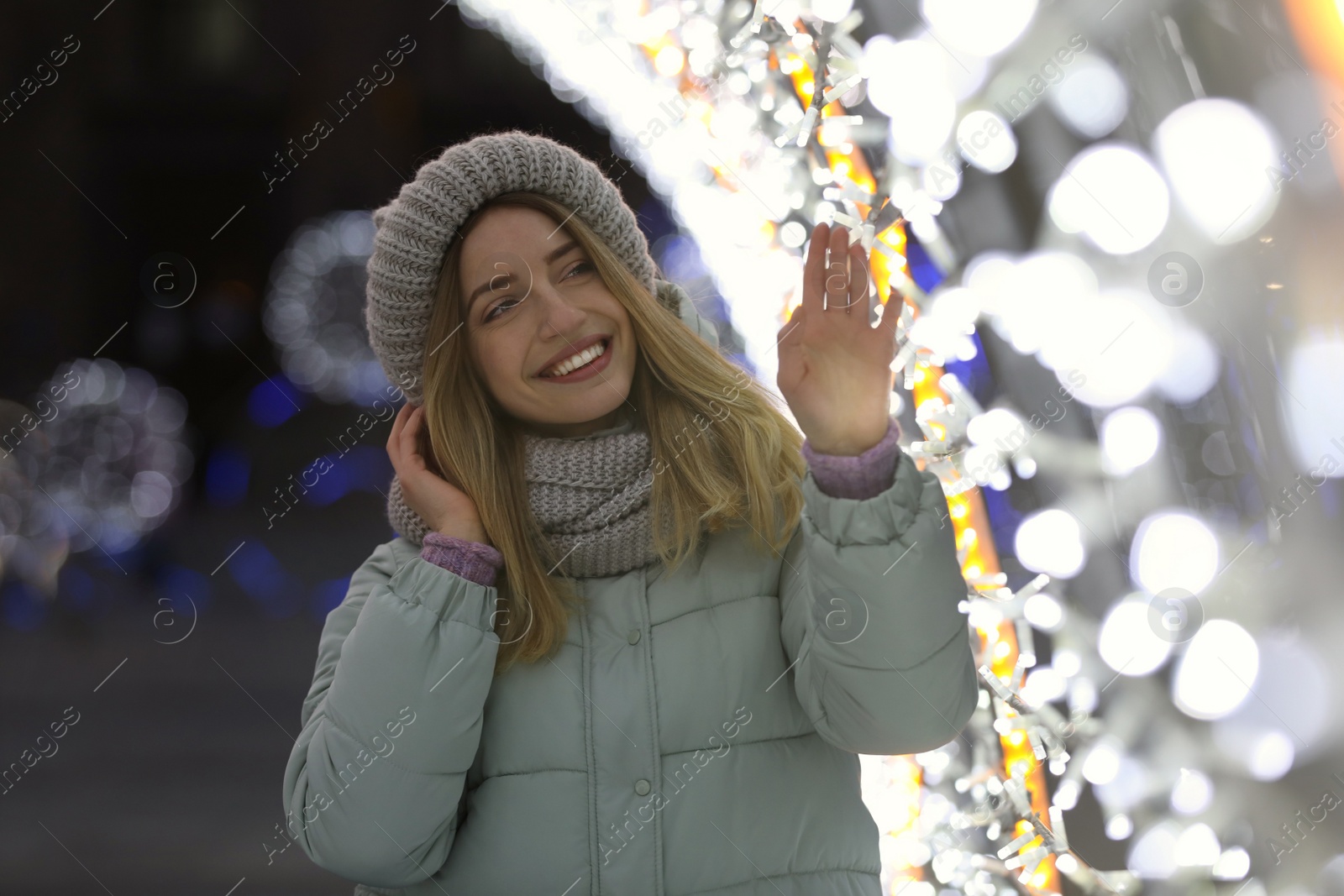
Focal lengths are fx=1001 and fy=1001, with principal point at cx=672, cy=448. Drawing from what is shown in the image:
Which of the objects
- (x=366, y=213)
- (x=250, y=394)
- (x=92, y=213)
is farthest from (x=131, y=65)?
(x=250, y=394)

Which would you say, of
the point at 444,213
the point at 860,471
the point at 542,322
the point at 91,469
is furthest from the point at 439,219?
the point at 91,469

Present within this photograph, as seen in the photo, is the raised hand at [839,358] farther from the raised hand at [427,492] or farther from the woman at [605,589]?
the raised hand at [427,492]

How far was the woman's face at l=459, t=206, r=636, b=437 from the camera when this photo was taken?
1043 millimetres

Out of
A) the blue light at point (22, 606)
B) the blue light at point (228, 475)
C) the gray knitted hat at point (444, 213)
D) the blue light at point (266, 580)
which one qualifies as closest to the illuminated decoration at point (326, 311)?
the blue light at point (228, 475)

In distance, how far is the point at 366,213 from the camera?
4859 millimetres

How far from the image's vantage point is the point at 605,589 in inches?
40.3

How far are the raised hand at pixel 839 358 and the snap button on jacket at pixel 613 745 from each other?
12 cm

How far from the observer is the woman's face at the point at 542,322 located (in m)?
1.04

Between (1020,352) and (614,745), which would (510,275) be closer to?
(614,745)

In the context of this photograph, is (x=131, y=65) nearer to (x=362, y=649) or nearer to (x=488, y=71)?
(x=488, y=71)

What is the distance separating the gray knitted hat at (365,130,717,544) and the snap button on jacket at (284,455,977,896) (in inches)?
8.3

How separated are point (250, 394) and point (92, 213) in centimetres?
125

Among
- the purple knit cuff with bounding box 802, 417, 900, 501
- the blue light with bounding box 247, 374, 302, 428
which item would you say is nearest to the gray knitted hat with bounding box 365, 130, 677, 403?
the purple knit cuff with bounding box 802, 417, 900, 501

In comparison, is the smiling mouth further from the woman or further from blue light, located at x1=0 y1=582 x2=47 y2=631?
blue light, located at x1=0 y1=582 x2=47 y2=631
